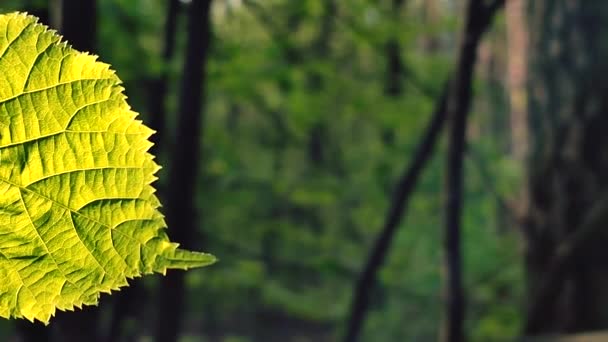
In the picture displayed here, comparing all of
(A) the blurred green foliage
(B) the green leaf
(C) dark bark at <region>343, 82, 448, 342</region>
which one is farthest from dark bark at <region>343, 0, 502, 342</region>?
(B) the green leaf

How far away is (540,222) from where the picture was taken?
511 centimetres

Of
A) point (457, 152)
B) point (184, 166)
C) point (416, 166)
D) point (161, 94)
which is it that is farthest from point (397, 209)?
point (184, 166)

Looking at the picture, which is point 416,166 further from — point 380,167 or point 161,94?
point 380,167

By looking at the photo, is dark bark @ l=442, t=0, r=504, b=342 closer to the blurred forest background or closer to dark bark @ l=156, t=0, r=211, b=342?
the blurred forest background

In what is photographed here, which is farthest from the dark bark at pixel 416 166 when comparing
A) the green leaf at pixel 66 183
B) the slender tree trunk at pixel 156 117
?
the green leaf at pixel 66 183

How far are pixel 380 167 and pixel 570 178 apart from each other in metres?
1.84

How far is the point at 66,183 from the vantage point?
486mm

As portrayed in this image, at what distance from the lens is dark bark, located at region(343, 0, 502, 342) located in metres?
2.52

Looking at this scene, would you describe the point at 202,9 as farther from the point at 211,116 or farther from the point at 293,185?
the point at 211,116

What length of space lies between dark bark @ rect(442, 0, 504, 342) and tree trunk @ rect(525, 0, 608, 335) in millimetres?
2236

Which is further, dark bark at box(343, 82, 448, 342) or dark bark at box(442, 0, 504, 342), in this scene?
dark bark at box(343, 82, 448, 342)

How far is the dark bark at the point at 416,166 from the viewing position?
2.52 meters

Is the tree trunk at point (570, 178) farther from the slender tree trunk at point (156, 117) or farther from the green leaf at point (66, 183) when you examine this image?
the green leaf at point (66, 183)

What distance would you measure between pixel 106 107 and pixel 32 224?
8cm
